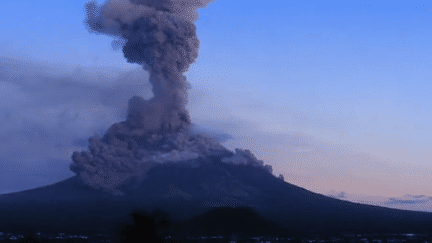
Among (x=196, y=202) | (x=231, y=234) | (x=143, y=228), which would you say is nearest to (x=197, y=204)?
(x=196, y=202)

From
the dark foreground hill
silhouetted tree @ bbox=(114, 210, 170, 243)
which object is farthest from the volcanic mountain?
silhouetted tree @ bbox=(114, 210, 170, 243)

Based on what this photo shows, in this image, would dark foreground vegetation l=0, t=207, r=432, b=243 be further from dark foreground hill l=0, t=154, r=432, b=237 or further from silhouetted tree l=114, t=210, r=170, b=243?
silhouetted tree l=114, t=210, r=170, b=243

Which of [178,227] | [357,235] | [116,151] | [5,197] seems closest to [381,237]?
[357,235]

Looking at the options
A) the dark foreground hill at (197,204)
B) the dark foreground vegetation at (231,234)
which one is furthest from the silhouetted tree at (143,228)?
the dark foreground hill at (197,204)

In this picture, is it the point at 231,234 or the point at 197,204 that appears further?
the point at 197,204

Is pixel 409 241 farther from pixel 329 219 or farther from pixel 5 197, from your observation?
pixel 5 197

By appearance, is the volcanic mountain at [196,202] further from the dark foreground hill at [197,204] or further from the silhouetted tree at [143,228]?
the silhouetted tree at [143,228]

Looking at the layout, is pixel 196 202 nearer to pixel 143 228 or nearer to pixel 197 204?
pixel 197 204

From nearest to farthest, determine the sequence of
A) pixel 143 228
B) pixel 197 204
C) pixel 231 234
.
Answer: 1. pixel 143 228
2. pixel 231 234
3. pixel 197 204
